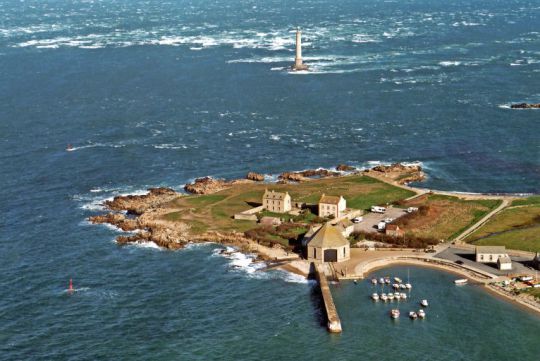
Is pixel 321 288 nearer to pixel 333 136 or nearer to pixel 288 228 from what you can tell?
pixel 288 228

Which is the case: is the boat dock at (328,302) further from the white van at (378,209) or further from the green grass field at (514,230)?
the green grass field at (514,230)

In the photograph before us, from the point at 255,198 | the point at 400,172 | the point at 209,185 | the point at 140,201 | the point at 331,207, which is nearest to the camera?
the point at 331,207

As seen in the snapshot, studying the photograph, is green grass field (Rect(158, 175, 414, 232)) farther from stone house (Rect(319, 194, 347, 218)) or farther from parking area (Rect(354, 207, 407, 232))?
parking area (Rect(354, 207, 407, 232))

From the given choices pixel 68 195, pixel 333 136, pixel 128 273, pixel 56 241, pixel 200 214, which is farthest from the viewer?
pixel 333 136

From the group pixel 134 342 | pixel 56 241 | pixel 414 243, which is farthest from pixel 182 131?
pixel 134 342

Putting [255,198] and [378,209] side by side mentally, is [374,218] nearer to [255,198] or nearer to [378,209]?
[378,209]

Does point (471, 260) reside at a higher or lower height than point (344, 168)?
higher

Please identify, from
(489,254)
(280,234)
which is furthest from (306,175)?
(489,254)
